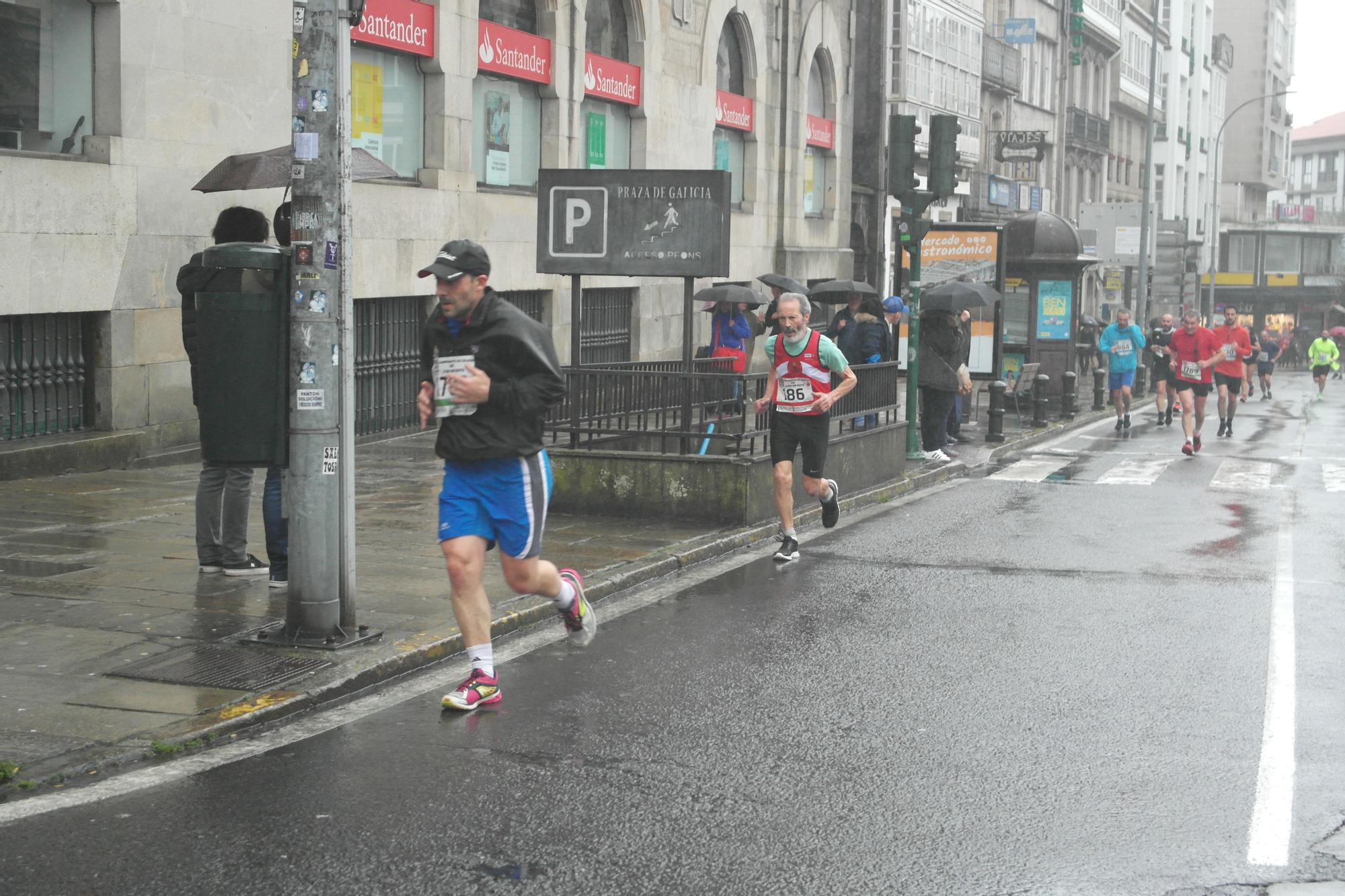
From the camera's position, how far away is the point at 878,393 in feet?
47.9

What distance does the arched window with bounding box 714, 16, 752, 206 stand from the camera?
1111 inches

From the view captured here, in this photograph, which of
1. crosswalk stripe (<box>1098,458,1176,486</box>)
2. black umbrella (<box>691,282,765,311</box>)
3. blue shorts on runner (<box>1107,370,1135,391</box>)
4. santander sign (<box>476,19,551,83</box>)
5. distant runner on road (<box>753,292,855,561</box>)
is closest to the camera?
distant runner on road (<box>753,292,855,561</box>)

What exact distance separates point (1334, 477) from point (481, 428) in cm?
1360

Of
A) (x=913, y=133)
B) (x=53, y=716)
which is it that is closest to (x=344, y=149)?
(x=53, y=716)

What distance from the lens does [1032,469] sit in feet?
57.9

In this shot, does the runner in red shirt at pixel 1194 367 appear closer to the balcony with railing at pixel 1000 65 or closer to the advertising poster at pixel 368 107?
the advertising poster at pixel 368 107

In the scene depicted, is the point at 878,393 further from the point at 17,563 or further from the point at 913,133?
the point at 17,563

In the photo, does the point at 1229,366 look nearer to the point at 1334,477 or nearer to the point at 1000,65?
the point at 1334,477

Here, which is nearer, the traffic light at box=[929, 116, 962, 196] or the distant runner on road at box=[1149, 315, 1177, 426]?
the traffic light at box=[929, 116, 962, 196]

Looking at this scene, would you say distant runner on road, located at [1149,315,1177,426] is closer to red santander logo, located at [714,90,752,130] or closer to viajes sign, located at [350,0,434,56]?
red santander logo, located at [714,90,752,130]

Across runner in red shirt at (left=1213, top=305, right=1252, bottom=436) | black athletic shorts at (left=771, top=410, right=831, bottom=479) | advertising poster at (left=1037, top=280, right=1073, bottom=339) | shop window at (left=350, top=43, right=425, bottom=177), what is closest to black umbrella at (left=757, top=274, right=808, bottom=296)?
shop window at (left=350, top=43, right=425, bottom=177)

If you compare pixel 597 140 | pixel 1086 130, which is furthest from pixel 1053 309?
pixel 1086 130

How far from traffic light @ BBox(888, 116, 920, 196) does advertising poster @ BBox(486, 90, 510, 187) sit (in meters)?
5.94

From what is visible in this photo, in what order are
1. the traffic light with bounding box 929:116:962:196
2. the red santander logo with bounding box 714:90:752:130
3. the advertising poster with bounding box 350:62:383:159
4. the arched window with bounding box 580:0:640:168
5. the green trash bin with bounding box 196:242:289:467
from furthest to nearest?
the red santander logo with bounding box 714:90:752:130 < the arched window with bounding box 580:0:640:168 < the advertising poster with bounding box 350:62:383:159 < the traffic light with bounding box 929:116:962:196 < the green trash bin with bounding box 196:242:289:467
